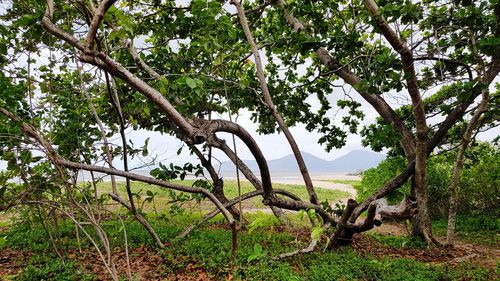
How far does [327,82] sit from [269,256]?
4621mm

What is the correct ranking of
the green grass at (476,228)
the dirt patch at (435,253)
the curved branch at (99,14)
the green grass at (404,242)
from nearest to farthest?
the curved branch at (99,14), the dirt patch at (435,253), the green grass at (404,242), the green grass at (476,228)

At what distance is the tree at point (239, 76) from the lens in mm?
3613

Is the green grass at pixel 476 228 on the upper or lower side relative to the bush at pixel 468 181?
lower

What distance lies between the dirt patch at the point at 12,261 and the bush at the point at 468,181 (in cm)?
893

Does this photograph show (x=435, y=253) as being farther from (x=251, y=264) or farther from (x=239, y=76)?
(x=239, y=76)

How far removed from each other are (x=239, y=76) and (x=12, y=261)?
551 centimetres

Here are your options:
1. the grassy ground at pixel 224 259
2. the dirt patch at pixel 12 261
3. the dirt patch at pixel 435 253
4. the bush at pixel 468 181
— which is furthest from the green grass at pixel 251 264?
the bush at pixel 468 181

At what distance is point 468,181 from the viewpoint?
33.9ft

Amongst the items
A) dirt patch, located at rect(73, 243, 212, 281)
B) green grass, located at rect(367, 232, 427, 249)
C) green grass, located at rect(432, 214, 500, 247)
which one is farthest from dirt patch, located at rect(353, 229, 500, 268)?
dirt patch, located at rect(73, 243, 212, 281)

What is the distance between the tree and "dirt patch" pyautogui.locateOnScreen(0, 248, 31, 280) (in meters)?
1.54

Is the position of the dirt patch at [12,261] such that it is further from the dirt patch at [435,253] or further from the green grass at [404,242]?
the green grass at [404,242]

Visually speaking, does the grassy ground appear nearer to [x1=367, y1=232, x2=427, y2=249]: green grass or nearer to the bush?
[x1=367, y1=232, x2=427, y2=249]: green grass

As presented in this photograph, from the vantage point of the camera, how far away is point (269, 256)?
513cm

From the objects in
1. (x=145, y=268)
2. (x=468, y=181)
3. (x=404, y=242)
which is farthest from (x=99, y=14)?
(x=468, y=181)
